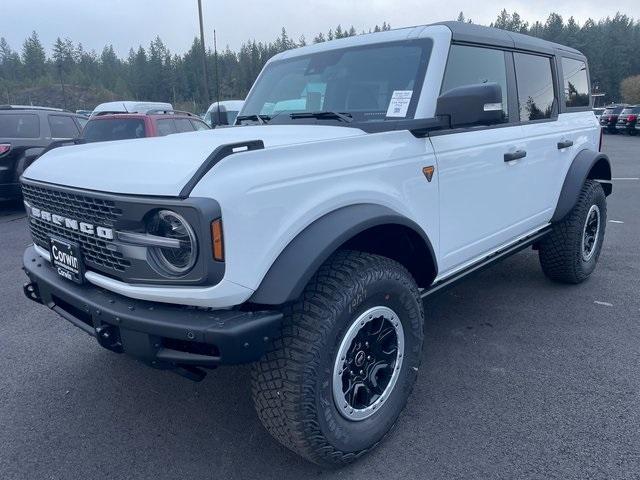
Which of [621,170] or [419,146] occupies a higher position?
[419,146]

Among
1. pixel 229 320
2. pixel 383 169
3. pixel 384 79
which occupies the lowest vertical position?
pixel 229 320

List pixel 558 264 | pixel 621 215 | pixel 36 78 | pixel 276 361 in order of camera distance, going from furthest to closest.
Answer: pixel 36 78
pixel 621 215
pixel 558 264
pixel 276 361

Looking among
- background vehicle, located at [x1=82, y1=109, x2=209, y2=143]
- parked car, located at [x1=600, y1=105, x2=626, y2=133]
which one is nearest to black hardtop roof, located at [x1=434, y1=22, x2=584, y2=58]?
background vehicle, located at [x1=82, y1=109, x2=209, y2=143]

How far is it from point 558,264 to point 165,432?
11.5 ft

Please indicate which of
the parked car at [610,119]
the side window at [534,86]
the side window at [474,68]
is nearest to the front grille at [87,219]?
the side window at [474,68]

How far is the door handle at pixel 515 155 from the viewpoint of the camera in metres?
3.45

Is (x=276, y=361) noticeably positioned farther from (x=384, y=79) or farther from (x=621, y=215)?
(x=621, y=215)

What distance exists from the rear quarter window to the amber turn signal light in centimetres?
859

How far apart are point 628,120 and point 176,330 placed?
107ft

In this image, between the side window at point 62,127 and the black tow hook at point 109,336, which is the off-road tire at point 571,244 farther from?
the side window at point 62,127

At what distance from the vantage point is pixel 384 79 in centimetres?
313

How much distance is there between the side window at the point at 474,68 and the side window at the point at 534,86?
244 millimetres

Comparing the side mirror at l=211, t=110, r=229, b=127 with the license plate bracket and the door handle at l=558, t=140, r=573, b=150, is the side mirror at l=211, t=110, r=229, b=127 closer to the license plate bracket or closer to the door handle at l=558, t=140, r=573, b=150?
the license plate bracket

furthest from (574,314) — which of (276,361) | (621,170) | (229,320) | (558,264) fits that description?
(621,170)
